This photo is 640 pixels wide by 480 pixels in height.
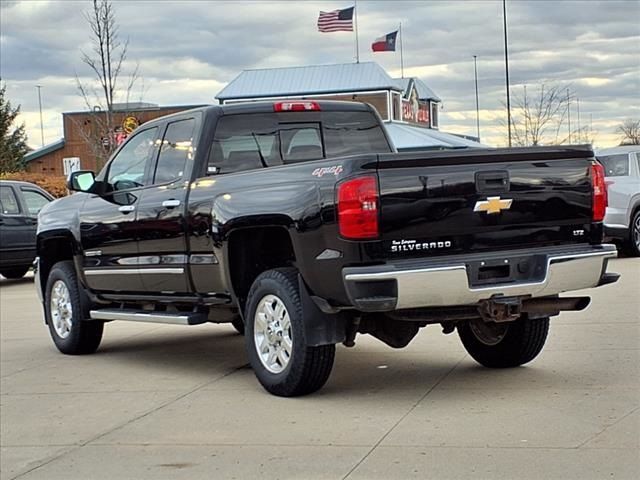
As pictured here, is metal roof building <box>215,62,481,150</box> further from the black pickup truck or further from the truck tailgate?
the truck tailgate

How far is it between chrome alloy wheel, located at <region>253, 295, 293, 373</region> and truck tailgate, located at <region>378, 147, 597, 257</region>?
104 centimetres

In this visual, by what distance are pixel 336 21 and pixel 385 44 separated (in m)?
9.84

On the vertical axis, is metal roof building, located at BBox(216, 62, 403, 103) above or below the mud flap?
above

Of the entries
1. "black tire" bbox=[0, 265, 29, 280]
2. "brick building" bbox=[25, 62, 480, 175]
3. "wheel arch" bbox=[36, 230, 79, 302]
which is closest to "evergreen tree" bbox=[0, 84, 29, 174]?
"brick building" bbox=[25, 62, 480, 175]

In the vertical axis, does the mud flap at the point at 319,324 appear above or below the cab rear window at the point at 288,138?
below

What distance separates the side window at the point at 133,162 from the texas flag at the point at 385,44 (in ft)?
156

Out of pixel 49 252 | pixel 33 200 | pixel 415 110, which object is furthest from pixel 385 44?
pixel 49 252

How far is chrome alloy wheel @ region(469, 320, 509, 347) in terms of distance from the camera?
7180 millimetres

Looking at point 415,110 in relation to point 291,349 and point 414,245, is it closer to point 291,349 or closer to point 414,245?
point 291,349

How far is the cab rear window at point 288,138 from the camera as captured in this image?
7.76 metres

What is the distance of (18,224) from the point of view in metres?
17.9

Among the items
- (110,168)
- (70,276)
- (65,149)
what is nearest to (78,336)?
(70,276)

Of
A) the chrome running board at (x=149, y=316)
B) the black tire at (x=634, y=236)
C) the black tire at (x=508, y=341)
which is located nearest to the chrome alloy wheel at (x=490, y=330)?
the black tire at (x=508, y=341)

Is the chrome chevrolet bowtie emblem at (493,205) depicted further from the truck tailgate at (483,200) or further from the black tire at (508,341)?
the black tire at (508,341)
